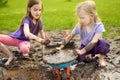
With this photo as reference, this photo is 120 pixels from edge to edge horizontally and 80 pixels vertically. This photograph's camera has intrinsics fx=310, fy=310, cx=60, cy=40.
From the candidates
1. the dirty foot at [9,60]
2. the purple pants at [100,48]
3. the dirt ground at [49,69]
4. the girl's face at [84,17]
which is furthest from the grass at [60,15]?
the dirty foot at [9,60]

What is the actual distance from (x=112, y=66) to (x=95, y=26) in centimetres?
71

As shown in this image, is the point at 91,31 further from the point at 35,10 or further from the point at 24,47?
the point at 24,47

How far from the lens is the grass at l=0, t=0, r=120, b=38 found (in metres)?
7.60

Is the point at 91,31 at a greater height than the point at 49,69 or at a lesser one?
greater

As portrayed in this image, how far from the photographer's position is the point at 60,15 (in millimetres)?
8859

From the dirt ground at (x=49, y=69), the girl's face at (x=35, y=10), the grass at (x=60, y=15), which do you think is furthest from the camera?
the grass at (x=60, y=15)

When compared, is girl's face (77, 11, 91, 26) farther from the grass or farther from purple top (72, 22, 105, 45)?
the grass

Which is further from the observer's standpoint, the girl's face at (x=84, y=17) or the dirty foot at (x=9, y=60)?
the dirty foot at (x=9, y=60)

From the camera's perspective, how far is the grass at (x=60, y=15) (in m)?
7.60

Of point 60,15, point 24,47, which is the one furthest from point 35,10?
point 60,15

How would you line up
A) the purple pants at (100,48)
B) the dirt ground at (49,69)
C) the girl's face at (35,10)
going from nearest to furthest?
the dirt ground at (49,69) < the purple pants at (100,48) < the girl's face at (35,10)

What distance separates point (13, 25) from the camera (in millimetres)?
8016

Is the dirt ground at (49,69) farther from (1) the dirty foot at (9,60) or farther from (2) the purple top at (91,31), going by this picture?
(2) the purple top at (91,31)

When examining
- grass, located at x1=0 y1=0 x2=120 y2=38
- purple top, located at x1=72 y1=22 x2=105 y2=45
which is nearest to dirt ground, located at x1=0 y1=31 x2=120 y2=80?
purple top, located at x1=72 y1=22 x2=105 y2=45
